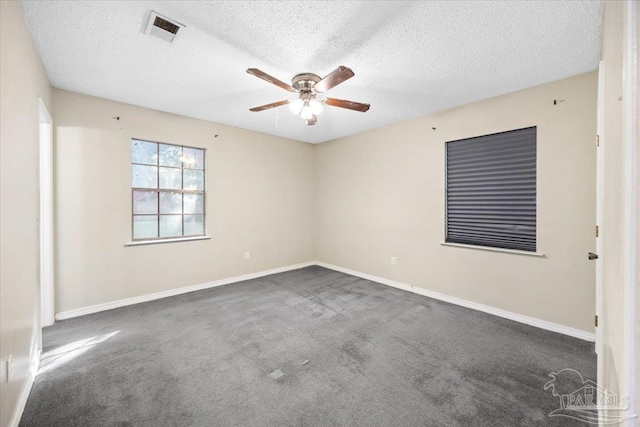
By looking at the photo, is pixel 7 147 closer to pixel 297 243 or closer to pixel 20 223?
pixel 20 223

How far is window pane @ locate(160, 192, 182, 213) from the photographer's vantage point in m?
3.74

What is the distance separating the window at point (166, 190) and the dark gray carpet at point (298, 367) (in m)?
1.10

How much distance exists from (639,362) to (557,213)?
255 cm

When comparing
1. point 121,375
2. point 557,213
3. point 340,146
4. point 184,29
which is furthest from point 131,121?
point 557,213

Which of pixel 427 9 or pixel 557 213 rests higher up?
pixel 427 9

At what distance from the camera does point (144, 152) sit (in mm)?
3566

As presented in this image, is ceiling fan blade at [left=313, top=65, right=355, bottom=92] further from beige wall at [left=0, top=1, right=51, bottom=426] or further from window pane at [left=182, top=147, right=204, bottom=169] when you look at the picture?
window pane at [left=182, top=147, right=204, bottom=169]

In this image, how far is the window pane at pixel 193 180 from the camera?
155 inches

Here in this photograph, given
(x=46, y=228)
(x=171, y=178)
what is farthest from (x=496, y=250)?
(x=46, y=228)

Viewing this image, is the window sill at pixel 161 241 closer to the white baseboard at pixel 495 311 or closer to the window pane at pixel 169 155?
the window pane at pixel 169 155

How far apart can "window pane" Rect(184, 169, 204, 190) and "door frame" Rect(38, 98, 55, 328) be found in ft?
4.69

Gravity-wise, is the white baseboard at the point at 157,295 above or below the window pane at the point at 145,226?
below

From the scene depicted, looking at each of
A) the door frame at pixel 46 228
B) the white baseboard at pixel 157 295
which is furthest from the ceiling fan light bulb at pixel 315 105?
the white baseboard at pixel 157 295

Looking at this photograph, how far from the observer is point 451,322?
2.87 meters
